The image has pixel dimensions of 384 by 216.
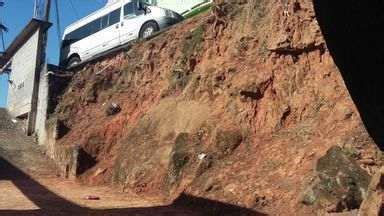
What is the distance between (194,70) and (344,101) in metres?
6.94

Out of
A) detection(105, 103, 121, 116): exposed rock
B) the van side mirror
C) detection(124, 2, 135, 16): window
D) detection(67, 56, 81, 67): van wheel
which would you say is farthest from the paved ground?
the van side mirror

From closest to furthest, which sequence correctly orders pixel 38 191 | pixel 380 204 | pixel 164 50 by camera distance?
1. pixel 380 204
2. pixel 38 191
3. pixel 164 50

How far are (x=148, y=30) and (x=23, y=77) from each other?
898 cm

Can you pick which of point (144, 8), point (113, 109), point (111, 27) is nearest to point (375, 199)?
point (113, 109)

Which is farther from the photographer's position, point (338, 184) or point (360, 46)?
point (338, 184)

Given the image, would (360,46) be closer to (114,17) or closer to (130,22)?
(130,22)

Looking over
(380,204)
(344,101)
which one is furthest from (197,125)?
(380,204)

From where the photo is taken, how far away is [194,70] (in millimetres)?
17875

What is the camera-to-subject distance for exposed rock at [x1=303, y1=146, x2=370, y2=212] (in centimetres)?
920

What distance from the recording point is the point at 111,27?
24250 mm

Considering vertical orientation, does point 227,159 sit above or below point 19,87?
below

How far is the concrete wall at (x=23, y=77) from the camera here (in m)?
26.5

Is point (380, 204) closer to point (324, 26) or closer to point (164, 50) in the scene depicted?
point (324, 26)

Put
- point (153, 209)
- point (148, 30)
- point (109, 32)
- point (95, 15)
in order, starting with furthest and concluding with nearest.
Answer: point (95, 15) < point (109, 32) < point (148, 30) < point (153, 209)
